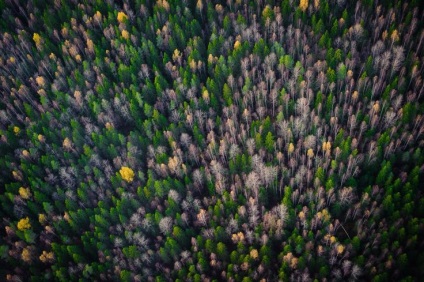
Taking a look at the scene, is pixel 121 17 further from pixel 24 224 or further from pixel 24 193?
pixel 24 224

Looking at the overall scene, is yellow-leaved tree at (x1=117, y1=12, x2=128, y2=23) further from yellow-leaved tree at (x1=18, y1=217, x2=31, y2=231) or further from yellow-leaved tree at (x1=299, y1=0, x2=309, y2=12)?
yellow-leaved tree at (x1=18, y1=217, x2=31, y2=231)

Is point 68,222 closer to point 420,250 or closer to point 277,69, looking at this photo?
point 277,69

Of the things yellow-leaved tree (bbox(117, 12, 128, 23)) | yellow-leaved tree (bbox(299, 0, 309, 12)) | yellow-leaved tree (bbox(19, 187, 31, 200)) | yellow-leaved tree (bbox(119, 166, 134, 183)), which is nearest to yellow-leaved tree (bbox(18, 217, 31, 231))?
yellow-leaved tree (bbox(19, 187, 31, 200))

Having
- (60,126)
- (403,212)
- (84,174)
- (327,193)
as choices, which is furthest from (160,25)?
(403,212)

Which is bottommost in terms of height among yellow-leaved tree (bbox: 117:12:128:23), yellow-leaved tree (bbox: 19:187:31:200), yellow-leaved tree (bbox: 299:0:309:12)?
yellow-leaved tree (bbox: 19:187:31:200)

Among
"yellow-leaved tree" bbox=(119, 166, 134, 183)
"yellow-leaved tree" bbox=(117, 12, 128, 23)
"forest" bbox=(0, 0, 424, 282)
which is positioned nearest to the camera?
"forest" bbox=(0, 0, 424, 282)

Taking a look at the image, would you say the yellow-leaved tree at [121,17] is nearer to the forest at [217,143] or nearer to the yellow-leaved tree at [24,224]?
the forest at [217,143]
